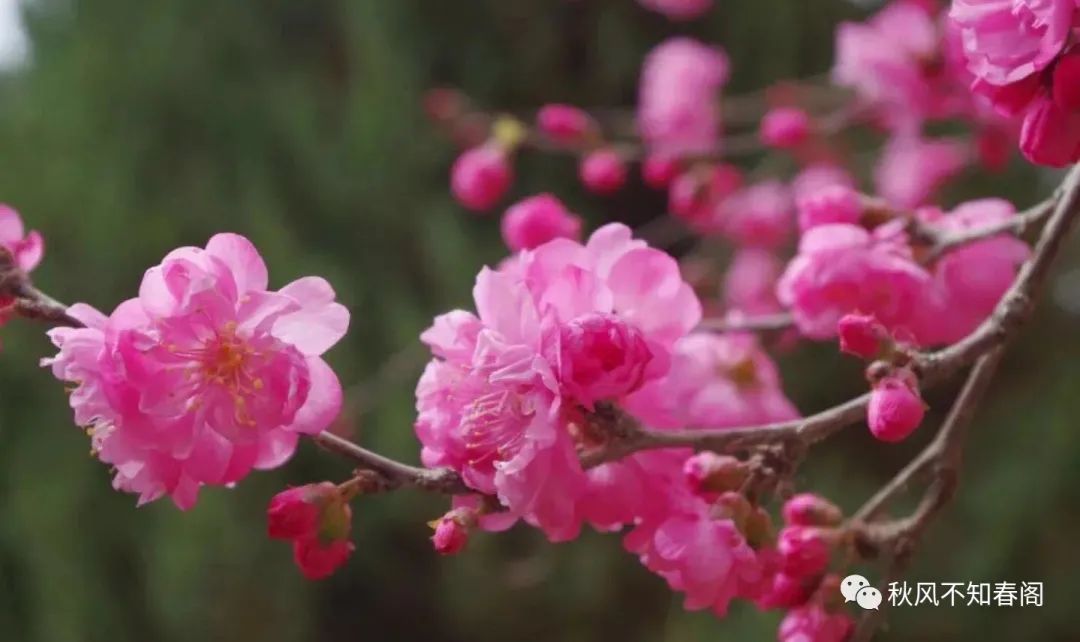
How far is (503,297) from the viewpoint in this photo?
380 mm

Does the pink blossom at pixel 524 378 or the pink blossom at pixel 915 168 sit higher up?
the pink blossom at pixel 524 378

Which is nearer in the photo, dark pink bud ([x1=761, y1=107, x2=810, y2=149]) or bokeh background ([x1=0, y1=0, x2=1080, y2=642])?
dark pink bud ([x1=761, y1=107, x2=810, y2=149])

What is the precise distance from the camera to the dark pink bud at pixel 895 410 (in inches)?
14.6

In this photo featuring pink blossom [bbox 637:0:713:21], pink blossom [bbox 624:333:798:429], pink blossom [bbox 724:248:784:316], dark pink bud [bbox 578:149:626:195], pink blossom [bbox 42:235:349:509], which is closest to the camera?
pink blossom [bbox 42:235:349:509]

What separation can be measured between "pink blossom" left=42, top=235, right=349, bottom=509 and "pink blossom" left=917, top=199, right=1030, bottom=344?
1.08 feet

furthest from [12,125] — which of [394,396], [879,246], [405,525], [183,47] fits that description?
[879,246]

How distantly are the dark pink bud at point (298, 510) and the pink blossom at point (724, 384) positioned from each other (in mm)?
180

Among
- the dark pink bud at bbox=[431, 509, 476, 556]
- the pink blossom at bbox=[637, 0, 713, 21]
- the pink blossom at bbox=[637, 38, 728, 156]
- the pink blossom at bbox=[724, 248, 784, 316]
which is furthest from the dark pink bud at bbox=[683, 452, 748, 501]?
the pink blossom at bbox=[637, 0, 713, 21]

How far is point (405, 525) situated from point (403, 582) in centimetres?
9

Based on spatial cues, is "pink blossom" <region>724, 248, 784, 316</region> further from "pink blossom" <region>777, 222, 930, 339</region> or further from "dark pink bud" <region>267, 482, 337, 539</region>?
"dark pink bud" <region>267, 482, 337, 539</region>

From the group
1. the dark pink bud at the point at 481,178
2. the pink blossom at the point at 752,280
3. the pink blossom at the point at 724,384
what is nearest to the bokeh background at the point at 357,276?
→ the pink blossom at the point at 752,280

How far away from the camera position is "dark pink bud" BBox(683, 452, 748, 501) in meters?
0.43

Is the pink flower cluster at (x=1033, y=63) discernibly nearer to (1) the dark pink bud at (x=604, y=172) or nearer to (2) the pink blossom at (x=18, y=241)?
(2) the pink blossom at (x=18, y=241)

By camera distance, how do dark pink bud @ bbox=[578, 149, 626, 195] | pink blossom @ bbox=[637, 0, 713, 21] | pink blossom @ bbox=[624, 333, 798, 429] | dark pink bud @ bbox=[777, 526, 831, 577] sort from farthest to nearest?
pink blossom @ bbox=[637, 0, 713, 21]
dark pink bud @ bbox=[578, 149, 626, 195]
pink blossom @ bbox=[624, 333, 798, 429]
dark pink bud @ bbox=[777, 526, 831, 577]
